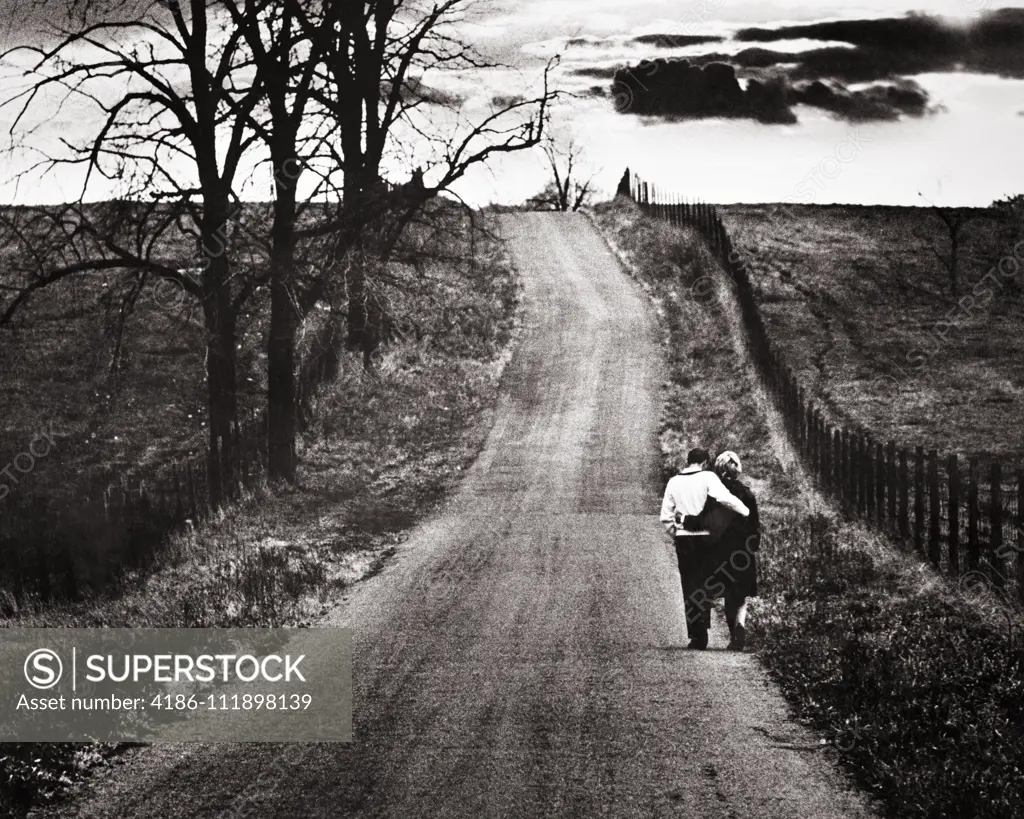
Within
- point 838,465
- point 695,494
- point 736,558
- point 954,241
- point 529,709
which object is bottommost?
point 529,709

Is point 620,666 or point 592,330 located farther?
point 592,330

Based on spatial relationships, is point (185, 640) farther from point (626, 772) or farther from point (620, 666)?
point (626, 772)

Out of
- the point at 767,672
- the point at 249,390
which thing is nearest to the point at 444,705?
the point at 767,672

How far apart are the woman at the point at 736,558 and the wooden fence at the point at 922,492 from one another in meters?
2.66

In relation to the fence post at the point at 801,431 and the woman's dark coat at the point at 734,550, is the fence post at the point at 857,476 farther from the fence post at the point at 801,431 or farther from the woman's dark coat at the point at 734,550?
the woman's dark coat at the point at 734,550

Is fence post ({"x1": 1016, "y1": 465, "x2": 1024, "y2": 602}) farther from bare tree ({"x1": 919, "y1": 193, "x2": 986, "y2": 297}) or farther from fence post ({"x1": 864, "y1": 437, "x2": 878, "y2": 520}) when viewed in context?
bare tree ({"x1": 919, "y1": 193, "x2": 986, "y2": 297})

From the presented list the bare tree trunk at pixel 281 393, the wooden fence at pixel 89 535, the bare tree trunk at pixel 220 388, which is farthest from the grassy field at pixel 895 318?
the wooden fence at pixel 89 535

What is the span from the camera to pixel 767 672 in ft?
30.7

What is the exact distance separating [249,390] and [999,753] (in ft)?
81.1

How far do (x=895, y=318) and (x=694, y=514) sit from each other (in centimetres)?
2739

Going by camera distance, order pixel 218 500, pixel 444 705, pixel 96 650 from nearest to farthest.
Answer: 1. pixel 444 705
2. pixel 96 650
3. pixel 218 500

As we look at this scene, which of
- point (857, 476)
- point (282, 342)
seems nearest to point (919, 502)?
point (857, 476)

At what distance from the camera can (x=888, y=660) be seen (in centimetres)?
903

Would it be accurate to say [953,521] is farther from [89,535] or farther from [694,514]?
[89,535]
